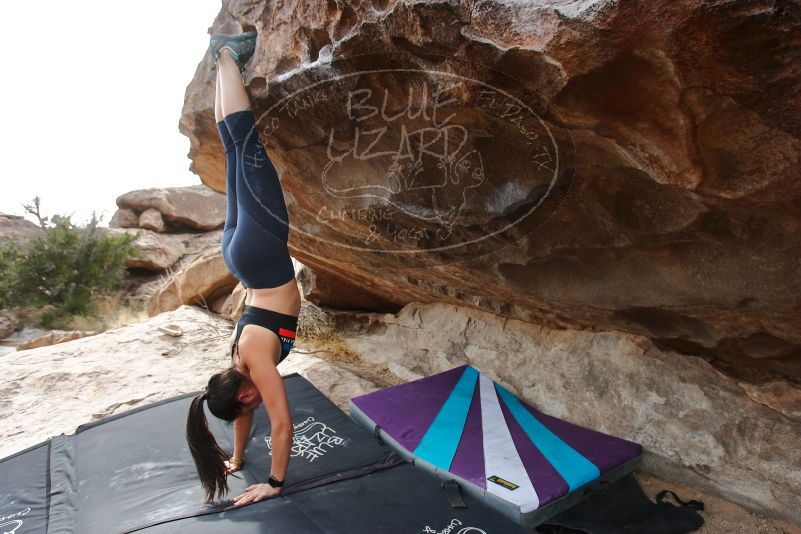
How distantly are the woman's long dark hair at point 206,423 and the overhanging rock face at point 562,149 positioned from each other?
110 cm

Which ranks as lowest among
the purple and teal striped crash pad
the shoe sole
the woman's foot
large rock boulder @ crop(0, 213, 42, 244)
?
the purple and teal striped crash pad

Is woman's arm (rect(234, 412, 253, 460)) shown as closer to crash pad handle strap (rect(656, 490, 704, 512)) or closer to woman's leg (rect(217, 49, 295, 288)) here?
woman's leg (rect(217, 49, 295, 288))

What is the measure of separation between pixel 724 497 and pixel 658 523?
1.31ft

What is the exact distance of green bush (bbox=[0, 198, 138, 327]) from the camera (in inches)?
365

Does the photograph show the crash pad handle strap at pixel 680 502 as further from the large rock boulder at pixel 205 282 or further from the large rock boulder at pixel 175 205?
the large rock boulder at pixel 175 205

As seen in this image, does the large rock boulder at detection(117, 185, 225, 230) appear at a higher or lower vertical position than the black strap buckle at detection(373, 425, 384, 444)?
higher

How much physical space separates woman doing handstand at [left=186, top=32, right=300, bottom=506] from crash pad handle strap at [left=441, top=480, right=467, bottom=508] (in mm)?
746

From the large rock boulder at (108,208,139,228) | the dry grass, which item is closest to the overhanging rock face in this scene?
the dry grass

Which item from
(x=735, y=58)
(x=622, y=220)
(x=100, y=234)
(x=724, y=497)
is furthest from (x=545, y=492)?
(x=100, y=234)

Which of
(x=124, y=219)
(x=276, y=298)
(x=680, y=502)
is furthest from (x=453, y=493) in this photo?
(x=124, y=219)

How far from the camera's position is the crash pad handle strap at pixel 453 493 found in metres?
2.26

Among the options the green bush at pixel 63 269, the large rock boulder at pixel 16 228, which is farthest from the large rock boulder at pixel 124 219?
the large rock boulder at pixel 16 228

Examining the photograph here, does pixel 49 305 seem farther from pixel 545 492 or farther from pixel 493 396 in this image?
pixel 545 492

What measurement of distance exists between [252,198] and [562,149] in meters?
1.37
